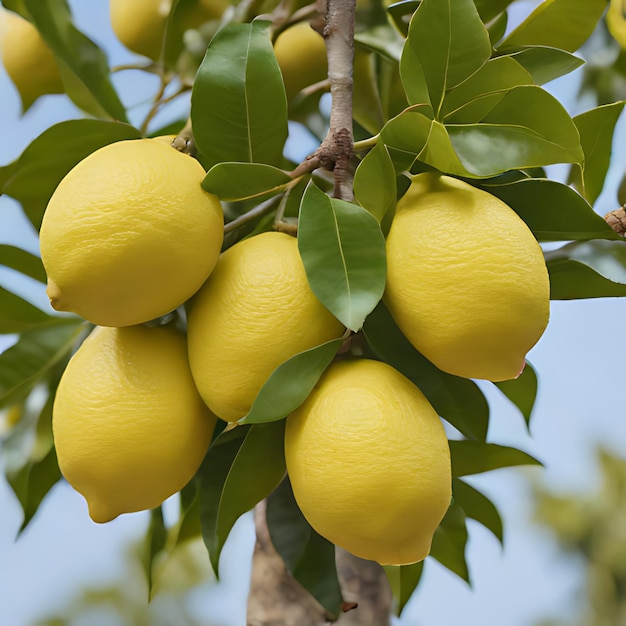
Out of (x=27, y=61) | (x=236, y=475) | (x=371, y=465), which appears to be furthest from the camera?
(x=27, y=61)

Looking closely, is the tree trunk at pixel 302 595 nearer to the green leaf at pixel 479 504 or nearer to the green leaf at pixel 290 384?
the green leaf at pixel 479 504

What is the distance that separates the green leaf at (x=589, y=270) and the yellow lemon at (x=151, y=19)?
400 millimetres

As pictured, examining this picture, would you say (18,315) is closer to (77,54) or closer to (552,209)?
(77,54)

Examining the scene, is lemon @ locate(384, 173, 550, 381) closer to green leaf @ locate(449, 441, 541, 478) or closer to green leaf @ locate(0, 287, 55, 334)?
green leaf @ locate(449, 441, 541, 478)

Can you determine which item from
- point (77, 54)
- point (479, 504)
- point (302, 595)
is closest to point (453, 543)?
point (479, 504)

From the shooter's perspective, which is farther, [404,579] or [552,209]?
[404,579]

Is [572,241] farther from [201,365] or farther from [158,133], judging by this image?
[158,133]

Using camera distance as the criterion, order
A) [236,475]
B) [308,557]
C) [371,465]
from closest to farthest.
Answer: [371,465] < [236,475] < [308,557]

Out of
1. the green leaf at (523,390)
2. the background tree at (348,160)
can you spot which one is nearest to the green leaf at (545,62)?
the background tree at (348,160)

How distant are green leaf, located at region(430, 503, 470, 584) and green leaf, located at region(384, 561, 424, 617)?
0.07 feet

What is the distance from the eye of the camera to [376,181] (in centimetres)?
46

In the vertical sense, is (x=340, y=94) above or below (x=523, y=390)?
above

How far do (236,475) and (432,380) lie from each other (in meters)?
0.15

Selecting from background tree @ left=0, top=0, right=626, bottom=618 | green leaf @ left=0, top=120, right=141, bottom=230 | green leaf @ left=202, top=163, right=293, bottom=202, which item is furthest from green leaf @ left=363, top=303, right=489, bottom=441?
green leaf @ left=0, top=120, right=141, bottom=230
